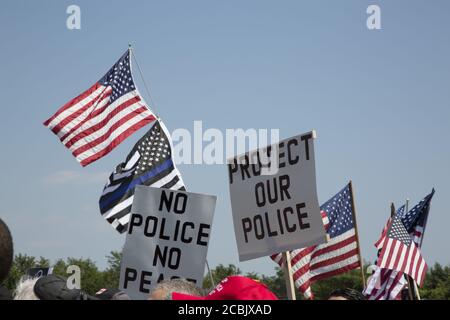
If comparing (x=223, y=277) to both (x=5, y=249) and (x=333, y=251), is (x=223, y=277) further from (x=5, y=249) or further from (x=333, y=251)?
(x=5, y=249)

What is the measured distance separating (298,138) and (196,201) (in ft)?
5.64

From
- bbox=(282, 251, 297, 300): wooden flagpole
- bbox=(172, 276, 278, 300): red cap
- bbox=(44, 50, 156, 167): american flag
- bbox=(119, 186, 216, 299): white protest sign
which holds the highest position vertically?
bbox=(44, 50, 156, 167): american flag

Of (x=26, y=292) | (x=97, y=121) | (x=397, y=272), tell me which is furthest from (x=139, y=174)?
(x=26, y=292)

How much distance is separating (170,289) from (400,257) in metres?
12.0

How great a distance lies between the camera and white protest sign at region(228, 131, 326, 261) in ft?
29.4

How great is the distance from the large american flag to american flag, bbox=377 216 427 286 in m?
1.24

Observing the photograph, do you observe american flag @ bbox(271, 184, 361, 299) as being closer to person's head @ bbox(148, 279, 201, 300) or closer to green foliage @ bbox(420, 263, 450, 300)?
person's head @ bbox(148, 279, 201, 300)

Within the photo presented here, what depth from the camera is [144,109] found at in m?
15.8

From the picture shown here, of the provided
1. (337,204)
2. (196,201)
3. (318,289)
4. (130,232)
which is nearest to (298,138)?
(196,201)

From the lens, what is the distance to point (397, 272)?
1831 centimetres

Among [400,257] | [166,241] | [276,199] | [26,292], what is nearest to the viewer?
[26,292]

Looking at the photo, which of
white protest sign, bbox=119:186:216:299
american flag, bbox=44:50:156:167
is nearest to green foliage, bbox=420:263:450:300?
american flag, bbox=44:50:156:167
